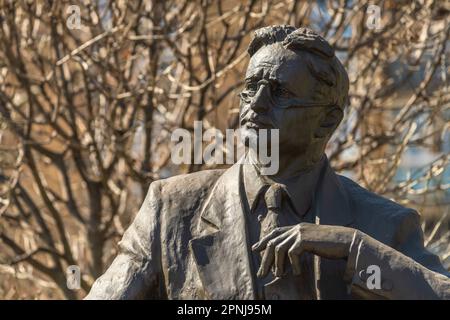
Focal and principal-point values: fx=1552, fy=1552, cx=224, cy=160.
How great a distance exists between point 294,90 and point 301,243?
0.70 metres

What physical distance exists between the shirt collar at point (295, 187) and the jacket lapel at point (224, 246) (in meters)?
0.05

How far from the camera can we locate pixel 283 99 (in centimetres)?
655

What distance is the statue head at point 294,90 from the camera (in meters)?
6.53

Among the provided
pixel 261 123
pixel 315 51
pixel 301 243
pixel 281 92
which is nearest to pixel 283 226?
pixel 301 243

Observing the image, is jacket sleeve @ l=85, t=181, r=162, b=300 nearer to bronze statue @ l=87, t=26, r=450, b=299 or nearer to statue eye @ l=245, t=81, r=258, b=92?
bronze statue @ l=87, t=26, r=450, b=299

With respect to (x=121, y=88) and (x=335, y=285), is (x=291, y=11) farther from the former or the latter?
(x=335, y=285)

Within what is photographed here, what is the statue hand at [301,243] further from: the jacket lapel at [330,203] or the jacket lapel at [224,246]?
the jacket lapel at [330,203]

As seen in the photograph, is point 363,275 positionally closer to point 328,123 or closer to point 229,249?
point 229,249

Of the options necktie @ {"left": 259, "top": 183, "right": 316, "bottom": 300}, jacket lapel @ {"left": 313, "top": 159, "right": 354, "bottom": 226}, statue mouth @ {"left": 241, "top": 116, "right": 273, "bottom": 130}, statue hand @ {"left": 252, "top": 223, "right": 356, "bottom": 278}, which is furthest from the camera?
jacket lapel @ {"left": 313, "top": 159, "right": 354, "bottom": 226}

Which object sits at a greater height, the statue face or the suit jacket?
the statue face

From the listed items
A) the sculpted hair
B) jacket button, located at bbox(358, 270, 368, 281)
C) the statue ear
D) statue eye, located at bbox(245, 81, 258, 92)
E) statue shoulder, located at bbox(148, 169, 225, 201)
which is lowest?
jacket button, located at bbox(358, 270, 368, 281)

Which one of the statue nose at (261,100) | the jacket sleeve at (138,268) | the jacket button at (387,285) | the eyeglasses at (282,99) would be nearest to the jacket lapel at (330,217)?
the jacket button at (387,285)

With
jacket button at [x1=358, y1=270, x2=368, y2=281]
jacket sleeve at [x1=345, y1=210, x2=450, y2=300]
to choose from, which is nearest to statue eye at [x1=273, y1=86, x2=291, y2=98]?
jacket sleeve at [x1=345, y1=210, x2=450, y2=300]

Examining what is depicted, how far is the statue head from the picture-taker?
653cm
